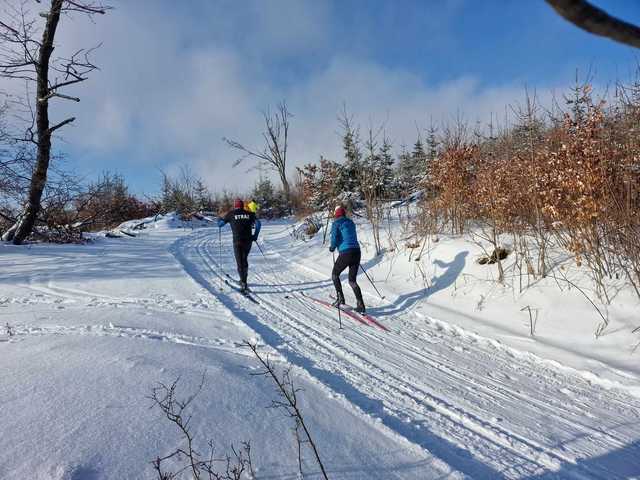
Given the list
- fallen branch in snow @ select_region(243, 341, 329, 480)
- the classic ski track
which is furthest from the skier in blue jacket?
fallen branch in snow @ select_region(243, 341, 329, 480)

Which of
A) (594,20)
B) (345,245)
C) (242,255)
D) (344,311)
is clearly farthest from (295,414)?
(242,255)

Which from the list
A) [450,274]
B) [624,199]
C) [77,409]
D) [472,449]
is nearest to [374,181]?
[450,274]

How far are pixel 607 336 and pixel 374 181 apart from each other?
7.46 meters

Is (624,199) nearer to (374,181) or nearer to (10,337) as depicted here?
(374,181)

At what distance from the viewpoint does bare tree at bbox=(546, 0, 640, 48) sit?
0.59m

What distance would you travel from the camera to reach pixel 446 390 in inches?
144

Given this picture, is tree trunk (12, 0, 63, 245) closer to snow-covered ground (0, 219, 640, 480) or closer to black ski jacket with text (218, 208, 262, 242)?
snow-covered ground (0, 219, 640, 480)

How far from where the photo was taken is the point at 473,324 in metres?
5.89

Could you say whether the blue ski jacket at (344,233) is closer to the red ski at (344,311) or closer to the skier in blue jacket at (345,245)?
the skier in blue jacket at (345,245)

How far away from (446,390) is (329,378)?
1.22 metres

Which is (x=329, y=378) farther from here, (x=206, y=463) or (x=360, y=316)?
(x=360, y=316)

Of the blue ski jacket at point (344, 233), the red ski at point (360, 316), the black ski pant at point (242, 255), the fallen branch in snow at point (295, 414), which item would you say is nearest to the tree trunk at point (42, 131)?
the black ski pant at point (242, 255)

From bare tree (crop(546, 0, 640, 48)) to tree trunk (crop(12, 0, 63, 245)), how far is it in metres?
11.4

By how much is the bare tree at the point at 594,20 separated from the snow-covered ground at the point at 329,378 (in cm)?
244
